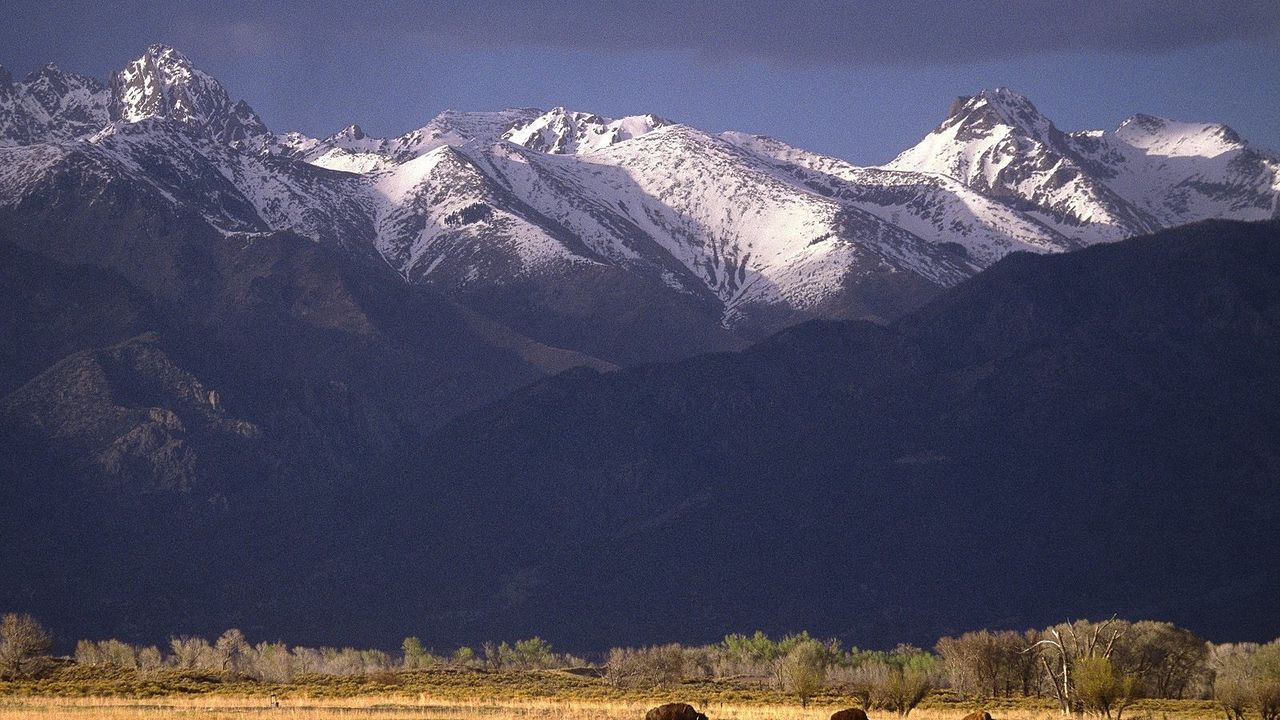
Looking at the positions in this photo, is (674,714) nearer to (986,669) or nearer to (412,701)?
(412,701)

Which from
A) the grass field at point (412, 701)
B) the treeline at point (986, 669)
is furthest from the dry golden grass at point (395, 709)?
the treeline at point (986, 669)

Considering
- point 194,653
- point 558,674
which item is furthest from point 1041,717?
point 194,653

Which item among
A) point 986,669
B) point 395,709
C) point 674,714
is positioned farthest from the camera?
point 986,669

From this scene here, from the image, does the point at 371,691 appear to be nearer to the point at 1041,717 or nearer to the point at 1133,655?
the point at 1041,717

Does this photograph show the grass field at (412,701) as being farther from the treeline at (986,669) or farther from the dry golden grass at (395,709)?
the treeline at (986,669)

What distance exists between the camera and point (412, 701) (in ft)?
408

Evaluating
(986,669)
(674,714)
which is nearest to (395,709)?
(674,714)

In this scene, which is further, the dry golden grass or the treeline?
the treeline

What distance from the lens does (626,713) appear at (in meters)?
108

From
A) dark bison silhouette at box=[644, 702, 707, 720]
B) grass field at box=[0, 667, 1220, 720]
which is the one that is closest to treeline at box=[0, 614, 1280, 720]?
grass field at box=[0, 667, 1220, 720]

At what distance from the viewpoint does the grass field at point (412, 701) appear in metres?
107

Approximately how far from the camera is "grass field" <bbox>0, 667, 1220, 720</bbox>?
107125 millimetres

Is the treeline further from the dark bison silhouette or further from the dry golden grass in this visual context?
the dark bison silhouette

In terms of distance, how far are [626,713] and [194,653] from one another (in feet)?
327
